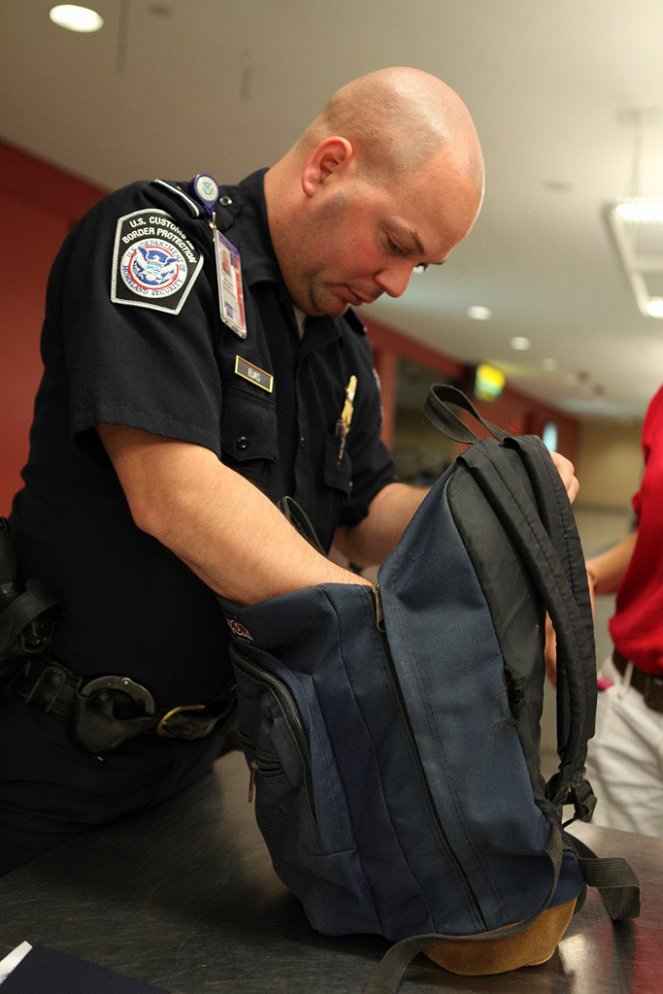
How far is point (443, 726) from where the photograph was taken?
79cm

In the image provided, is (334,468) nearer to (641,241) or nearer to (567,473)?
(567,473)

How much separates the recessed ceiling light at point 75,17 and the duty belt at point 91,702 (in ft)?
11.6

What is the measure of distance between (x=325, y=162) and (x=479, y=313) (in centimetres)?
929

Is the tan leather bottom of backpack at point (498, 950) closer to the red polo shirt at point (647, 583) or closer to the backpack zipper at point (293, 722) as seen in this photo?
the backpack zipper at point (293, 722)

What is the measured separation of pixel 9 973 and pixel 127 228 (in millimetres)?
720

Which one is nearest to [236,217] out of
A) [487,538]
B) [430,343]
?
[487,538]

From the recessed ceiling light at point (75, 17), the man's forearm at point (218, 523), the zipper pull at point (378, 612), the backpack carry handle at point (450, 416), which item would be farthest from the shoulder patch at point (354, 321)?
the recessed ceiling light at point (75, 17)

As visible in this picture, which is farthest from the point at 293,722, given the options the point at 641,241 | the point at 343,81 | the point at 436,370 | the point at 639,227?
the point at 436,370

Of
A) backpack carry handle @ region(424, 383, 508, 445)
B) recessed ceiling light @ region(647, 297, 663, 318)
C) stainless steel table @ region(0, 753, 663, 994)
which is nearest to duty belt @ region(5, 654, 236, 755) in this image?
stainless steel table @ region(0, 753, 663, 994)

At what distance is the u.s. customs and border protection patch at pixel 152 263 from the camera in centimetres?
91

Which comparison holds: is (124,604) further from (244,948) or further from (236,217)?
(236,217)

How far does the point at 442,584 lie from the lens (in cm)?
80

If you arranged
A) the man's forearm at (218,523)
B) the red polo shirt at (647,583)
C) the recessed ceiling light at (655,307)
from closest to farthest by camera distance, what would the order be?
the man's forearm at (218,523) < the red polo shirt at (647,583) < the recessed ceiling light at (655,307)

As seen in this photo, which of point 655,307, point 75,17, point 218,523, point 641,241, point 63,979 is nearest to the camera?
point 63,979
